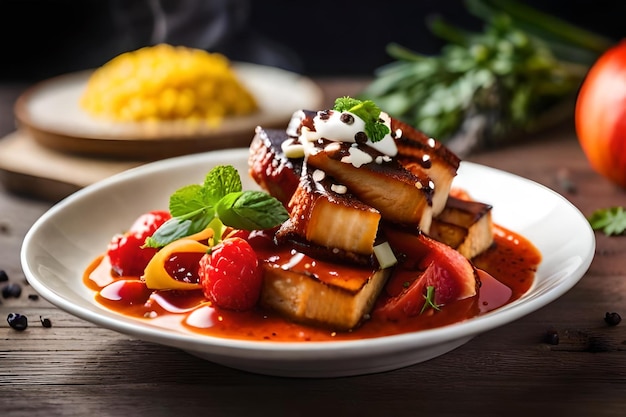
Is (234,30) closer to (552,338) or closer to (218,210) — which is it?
(218,210)

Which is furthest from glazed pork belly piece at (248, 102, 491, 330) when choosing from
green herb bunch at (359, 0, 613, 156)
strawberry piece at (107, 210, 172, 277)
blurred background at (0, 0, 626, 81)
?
blurred background at (0, 0, 626, 81)

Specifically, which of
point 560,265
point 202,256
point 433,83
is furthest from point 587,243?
point 433,83

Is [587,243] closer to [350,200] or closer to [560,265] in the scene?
[560,265]

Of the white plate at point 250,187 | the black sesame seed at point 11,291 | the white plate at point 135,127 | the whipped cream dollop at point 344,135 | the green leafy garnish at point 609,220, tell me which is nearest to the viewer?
the white plate at point 250,187

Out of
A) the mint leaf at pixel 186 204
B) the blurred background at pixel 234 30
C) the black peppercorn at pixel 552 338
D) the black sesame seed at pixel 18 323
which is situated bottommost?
the blurred background at pixel 234 30

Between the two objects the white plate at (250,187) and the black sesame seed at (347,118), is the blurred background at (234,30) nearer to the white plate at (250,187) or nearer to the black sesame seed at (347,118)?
the white plate at (250,187)

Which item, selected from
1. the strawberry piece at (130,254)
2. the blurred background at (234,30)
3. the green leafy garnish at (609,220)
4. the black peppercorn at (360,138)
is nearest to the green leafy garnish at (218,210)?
the strawberry piece at (130,254)

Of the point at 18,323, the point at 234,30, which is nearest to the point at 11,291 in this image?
the point at 18,323
